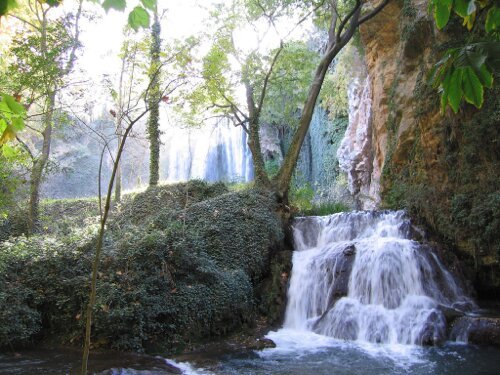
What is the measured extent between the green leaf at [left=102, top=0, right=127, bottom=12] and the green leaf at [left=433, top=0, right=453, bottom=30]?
1.01m

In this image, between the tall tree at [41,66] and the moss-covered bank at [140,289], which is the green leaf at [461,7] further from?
the moss-covered bank at [140,289]

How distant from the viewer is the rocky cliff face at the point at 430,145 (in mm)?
8414

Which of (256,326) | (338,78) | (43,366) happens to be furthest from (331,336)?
(338,78)

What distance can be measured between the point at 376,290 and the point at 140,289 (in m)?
4.57

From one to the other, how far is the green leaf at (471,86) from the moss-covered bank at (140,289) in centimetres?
592

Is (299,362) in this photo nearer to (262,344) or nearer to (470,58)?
(262,344)

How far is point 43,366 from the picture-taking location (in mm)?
5293

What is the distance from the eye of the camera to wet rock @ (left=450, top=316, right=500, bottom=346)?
633cm

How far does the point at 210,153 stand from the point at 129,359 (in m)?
24.3

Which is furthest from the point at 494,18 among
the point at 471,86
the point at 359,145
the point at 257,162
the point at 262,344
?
the point at 359,145

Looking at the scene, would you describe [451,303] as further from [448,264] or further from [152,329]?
[152,329]

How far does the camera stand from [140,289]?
6.52m

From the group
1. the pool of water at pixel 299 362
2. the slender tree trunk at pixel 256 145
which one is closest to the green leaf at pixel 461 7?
the pool of water at pixel 299 362

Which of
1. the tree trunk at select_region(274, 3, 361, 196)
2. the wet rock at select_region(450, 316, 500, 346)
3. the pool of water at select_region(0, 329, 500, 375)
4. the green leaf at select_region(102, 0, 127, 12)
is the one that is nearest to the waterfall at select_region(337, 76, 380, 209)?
the tree trunk at select_region(274, 3, 361, 196)
